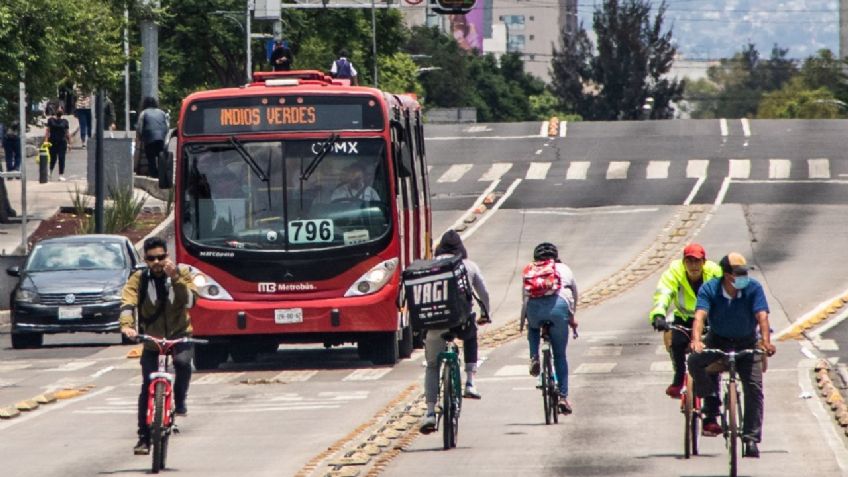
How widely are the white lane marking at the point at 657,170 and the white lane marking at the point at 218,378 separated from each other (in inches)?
1098

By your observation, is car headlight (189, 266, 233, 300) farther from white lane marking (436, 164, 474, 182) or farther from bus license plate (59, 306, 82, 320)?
white lane marking (436, 164, 474, 182)

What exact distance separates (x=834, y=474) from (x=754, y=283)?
4.61ft

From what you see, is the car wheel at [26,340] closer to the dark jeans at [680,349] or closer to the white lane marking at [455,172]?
the dark jeans at [680,349]

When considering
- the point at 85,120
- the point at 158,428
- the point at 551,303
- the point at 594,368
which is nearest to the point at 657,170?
the point at 85,120

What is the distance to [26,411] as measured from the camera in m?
19.4

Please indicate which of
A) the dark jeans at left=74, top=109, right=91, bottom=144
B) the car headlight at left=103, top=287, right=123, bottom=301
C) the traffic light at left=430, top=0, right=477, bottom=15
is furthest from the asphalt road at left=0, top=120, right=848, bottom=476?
the dark jeans at left=74, top=109, right=91, bottom=144

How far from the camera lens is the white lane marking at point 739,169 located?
164ft

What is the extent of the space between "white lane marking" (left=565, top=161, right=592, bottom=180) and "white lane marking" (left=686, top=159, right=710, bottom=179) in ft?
8.74

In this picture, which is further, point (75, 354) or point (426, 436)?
point (75, 354)

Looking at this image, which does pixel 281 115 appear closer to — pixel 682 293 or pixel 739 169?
pixel 682 293

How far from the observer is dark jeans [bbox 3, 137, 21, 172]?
45.9 m

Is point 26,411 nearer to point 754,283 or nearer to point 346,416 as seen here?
point 346,416

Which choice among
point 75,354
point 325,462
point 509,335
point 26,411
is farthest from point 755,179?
point 325,462

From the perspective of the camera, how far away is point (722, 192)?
1850 inches
